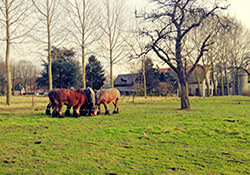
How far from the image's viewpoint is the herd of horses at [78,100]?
11.6 m

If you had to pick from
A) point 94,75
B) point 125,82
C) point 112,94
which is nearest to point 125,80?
point 125,82

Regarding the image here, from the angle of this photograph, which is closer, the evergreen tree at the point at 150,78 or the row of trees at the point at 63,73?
the row of trees at the point at 63,73

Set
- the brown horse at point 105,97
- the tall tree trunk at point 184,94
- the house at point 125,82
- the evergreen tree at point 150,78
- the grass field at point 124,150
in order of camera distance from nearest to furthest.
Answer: the grass field at point 124,150
the brown horse at point 105,97
the tall tree trunk at point 184,94
the evergreen tree at point 150,78
the house at point 125,82

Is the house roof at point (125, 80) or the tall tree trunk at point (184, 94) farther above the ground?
the house roof at point (125, 80)

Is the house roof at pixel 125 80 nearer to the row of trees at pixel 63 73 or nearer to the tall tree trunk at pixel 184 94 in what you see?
the row of trees at pixel 63 73


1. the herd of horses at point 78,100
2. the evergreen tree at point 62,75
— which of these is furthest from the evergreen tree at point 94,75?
the herd of horses at point 78,100

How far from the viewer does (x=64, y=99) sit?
38.4 ft

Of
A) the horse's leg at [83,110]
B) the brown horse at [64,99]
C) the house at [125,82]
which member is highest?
the house at [125,82]

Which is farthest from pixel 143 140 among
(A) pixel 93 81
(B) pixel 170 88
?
(A) pixel 93 81

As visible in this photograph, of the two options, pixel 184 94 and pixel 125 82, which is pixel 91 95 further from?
pixel 125 82

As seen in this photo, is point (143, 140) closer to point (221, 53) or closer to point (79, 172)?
point (79, 172)

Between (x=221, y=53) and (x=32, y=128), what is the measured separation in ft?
130

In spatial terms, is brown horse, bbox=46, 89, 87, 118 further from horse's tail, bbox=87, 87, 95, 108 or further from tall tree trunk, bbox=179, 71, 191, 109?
tall tree trunk, bbox=179, 71, 191, 109

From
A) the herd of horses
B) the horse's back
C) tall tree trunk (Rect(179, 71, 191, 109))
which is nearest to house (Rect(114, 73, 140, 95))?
tall tree trunk (Rect(179, 71, 191, 109))
